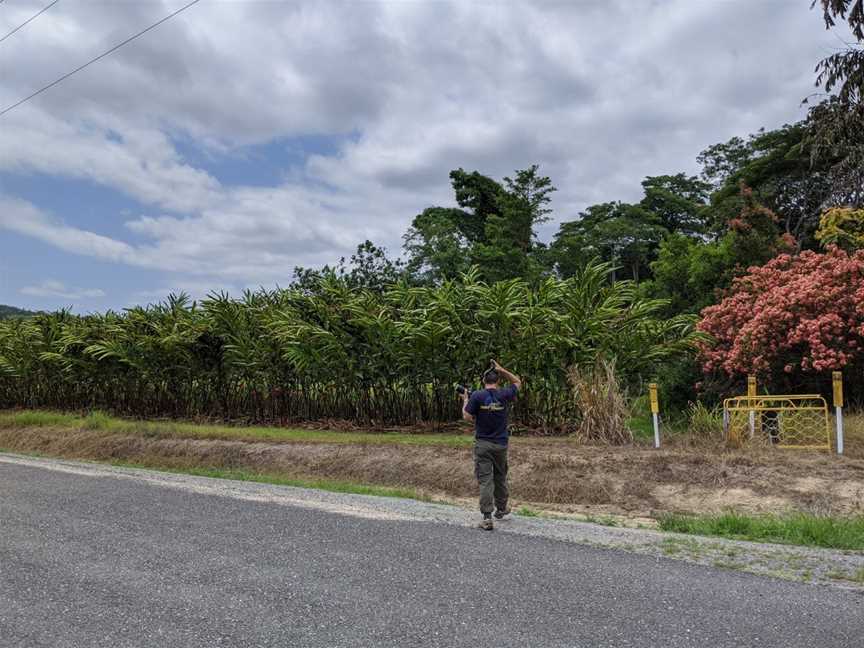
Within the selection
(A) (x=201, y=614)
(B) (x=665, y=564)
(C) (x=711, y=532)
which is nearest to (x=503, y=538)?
(B) (x=665, y=564)

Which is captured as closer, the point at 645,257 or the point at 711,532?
the point at 711,532

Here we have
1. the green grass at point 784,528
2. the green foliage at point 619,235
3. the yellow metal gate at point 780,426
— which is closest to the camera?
the green grass at point 784,528

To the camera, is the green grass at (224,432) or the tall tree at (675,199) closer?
the green grass at (224,432)

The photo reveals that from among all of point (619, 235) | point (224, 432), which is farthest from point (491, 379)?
point (619, 235)

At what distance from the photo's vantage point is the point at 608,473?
10.4 meters

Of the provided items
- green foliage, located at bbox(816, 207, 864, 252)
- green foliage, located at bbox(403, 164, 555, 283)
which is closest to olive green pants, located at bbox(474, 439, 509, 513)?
green foliage, located at bbox(816, 207, 864, 252)

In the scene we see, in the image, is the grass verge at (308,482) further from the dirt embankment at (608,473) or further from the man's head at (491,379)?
the man's head at (491,379)

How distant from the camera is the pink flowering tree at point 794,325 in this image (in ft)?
44.2

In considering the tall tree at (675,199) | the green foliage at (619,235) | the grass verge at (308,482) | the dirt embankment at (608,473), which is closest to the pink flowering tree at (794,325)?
the dirt embankment at (608,473)

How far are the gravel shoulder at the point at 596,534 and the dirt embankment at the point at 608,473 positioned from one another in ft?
5.17

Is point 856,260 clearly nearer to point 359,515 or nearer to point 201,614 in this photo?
point 359,515

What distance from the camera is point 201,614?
479 cm

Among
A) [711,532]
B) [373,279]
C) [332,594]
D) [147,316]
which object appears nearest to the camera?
[332,594]

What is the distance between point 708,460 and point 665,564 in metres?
4.53
